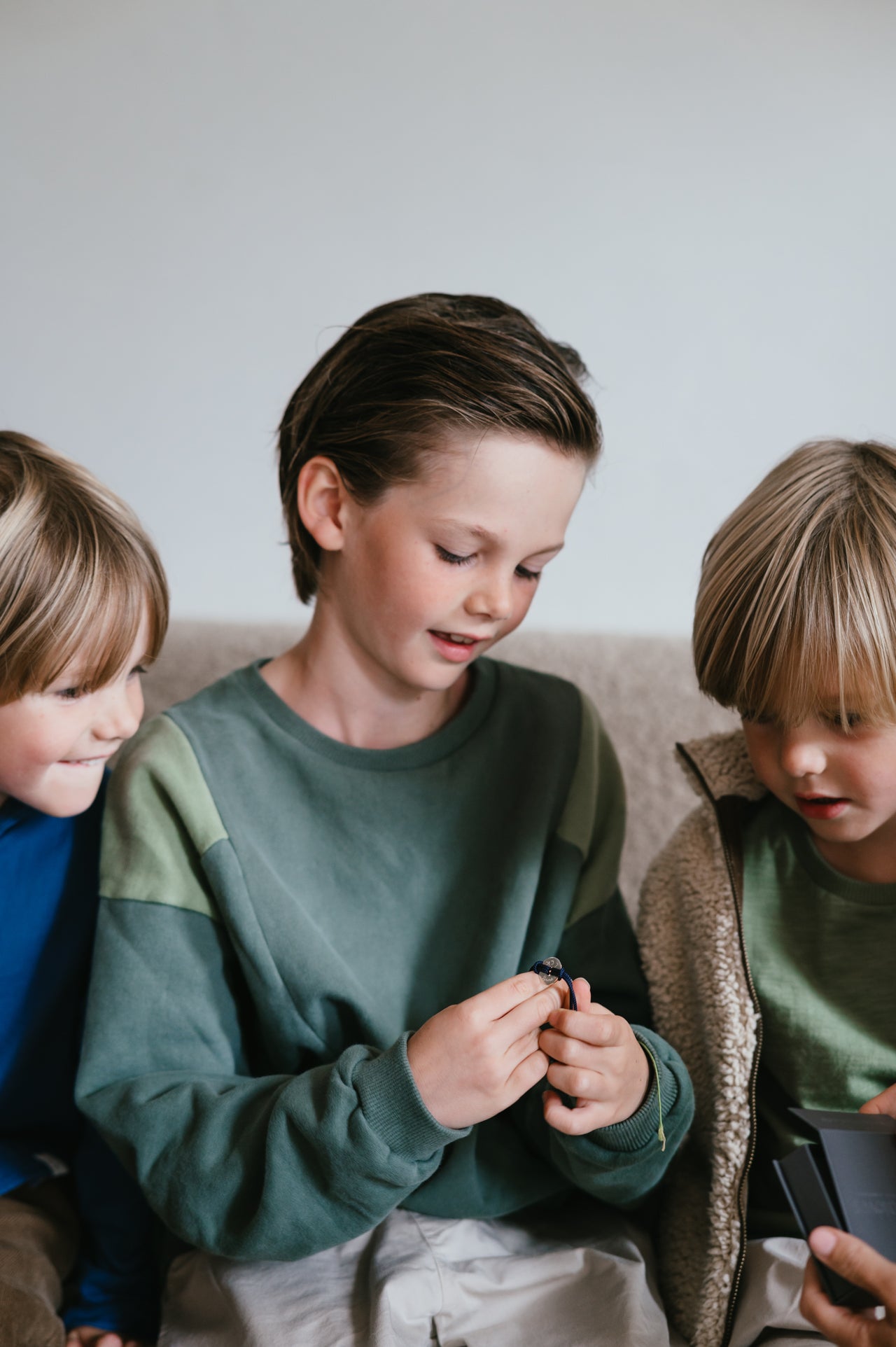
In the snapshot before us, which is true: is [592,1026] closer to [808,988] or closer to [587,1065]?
[587,1065]

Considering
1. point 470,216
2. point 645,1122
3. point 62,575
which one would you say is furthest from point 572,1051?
point 470,216

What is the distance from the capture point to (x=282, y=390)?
71.2 inches

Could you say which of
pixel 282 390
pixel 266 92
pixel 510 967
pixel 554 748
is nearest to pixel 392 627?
pixel 554 748

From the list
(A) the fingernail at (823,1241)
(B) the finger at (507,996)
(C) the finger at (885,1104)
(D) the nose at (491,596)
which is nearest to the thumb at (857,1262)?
(A) the fingernail at (823,1241)

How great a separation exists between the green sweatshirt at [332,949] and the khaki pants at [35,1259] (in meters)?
0.14

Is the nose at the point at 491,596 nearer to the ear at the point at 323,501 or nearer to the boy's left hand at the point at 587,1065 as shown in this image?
the ear at the point at 323,501

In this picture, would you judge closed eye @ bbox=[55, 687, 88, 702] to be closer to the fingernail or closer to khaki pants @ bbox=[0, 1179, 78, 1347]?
khaki pants @ bbox=[0, 1179, 78, 1347]

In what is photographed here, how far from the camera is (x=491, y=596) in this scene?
3.44ft

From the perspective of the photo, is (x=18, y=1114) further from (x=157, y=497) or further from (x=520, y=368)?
(x=157, y=497)

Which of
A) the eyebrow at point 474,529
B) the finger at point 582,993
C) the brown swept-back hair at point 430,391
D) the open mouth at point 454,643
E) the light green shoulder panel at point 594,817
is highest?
the brown swept-back hair at point 430,391

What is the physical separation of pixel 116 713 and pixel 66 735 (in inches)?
2.1

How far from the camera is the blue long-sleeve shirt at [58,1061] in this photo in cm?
111

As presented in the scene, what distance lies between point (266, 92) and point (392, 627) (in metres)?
1.08

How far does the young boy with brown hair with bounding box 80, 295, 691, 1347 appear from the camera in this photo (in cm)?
93
